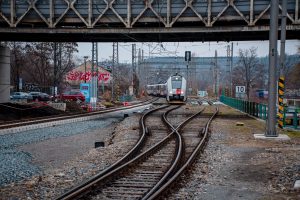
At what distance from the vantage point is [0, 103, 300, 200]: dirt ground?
344 inches

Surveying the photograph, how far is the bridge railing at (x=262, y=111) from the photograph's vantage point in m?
23.2

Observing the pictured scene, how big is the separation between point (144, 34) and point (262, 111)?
9586 mm

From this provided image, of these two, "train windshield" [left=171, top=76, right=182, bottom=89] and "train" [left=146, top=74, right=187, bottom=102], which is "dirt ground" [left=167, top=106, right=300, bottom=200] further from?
"train" [left=146, top=74, right=187, bottom=102]

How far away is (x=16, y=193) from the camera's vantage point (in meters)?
8.58

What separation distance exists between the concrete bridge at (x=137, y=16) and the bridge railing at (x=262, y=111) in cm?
483

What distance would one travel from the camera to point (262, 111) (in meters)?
30.5

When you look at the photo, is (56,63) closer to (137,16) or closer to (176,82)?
(176,82)

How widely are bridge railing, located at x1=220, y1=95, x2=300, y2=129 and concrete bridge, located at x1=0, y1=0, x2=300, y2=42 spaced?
4.83m

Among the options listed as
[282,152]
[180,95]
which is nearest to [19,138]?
[282,152]

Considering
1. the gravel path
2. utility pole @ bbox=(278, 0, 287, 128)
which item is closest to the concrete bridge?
utility pole @ bbox=(278, 0, 287, 128)

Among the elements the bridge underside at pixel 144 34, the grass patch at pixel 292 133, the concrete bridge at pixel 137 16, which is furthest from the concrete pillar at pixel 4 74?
→ the grass patch at pixel 292 133

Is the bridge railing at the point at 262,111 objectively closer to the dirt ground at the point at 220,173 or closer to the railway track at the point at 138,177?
the dirt ground at the point at 220,173

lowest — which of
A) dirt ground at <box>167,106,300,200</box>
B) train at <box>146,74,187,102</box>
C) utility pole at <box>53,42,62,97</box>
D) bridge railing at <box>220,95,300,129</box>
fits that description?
dirt ground at <box>167,106,300,200</box>

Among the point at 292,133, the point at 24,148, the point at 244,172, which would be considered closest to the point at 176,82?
the point at 292,133
